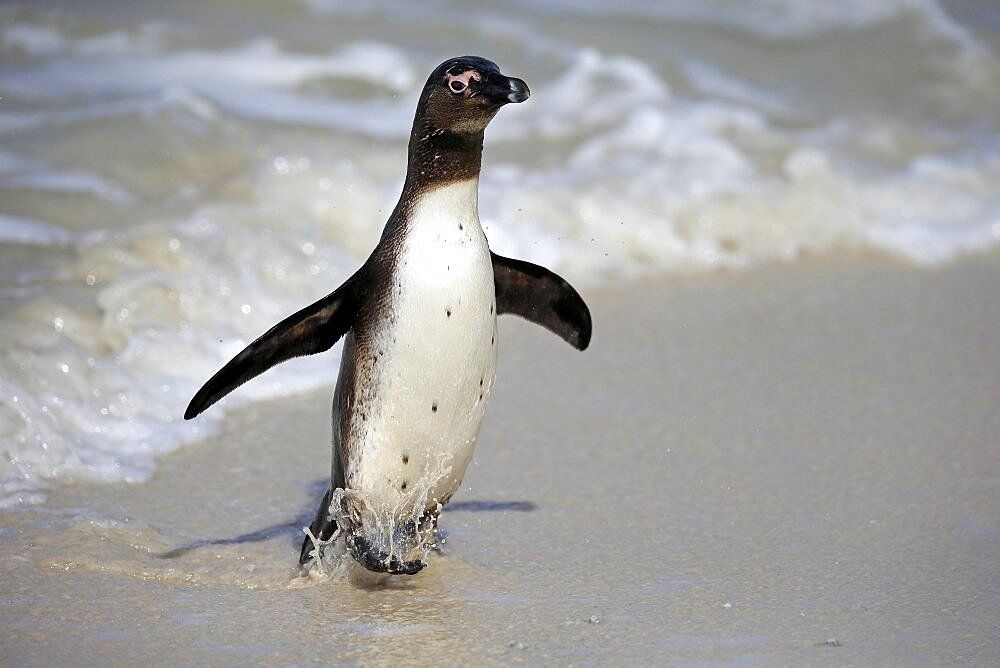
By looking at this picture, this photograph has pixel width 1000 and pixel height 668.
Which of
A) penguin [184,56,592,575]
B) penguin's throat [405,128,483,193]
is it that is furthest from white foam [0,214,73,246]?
penguin's throat [405,128,483,193]

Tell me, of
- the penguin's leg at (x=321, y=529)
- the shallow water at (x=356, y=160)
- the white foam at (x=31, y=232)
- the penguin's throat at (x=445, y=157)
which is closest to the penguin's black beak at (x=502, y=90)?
the penguin's throat at (x=445, y=157)

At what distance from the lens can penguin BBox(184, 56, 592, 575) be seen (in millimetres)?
3234

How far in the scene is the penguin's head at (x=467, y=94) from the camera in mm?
3143

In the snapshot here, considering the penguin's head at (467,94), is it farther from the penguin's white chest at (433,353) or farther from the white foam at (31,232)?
the white foam at (31,232)

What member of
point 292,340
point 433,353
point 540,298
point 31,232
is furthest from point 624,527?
point 31,232

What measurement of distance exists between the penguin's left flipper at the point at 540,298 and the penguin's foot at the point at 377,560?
0.72m

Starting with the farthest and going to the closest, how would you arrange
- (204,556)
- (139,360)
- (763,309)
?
1. (763,309)
2. (139,360)
3. (204,556)

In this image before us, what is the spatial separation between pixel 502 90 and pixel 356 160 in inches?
181

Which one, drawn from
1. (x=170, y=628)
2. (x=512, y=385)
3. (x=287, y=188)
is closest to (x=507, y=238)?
(x=287, y=188)

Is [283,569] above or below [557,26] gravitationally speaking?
below

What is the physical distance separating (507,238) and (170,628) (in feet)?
12.9

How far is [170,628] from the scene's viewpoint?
314 cm

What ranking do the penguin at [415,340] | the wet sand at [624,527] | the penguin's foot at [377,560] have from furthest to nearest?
the penguin's foot at [377,560], the penguin at [415,340], the wet sand at [624,527]

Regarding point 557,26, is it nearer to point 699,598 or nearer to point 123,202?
point 123,202
